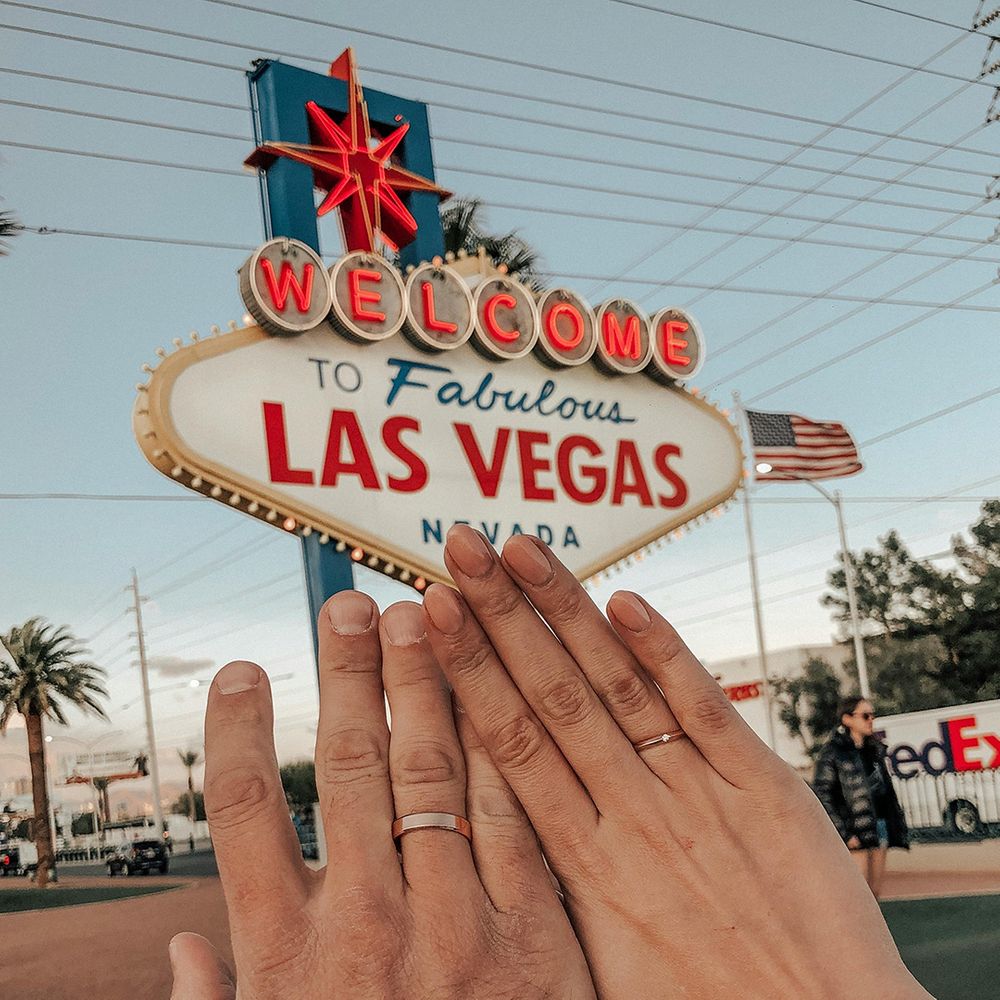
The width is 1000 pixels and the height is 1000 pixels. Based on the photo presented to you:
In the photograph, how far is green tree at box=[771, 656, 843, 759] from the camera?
49438 millimetres

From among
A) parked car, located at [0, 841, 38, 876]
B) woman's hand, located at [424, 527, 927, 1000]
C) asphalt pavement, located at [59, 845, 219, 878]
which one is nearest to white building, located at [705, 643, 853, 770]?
asphalt pavement, located at [59, 845, 219, 878]

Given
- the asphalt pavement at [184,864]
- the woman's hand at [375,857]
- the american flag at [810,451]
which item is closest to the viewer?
the woman's hand at [375,857]

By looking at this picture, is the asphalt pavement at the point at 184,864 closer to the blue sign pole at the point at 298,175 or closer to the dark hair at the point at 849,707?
the blue sign pole at the point at 298,175

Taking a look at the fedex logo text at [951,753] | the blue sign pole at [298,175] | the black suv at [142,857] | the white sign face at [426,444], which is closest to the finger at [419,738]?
the white sign face at [426,444]

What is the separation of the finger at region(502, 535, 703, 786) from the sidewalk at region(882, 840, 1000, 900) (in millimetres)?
12045

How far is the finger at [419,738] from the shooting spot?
143cm

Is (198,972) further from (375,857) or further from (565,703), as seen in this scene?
(565,703)

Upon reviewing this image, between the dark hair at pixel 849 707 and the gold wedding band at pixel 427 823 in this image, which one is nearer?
the gold wedding band at pixel 427 823

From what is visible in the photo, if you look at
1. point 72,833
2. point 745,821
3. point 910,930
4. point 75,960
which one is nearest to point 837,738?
point 910,930

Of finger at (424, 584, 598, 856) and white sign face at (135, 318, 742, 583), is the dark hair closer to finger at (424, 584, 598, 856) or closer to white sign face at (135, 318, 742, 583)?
white sign face at (135, 318, 742, 583)

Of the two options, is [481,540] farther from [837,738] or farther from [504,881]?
[837,738]

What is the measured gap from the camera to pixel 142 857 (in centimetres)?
3278

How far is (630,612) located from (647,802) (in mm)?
276

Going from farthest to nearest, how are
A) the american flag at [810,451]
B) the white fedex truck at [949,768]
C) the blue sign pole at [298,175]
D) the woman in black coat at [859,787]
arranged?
the american flag at [810,451] < the white fedex truck at [949,768] < the blue sign pole at [298,175] < the woman in black coat at [859,787]
